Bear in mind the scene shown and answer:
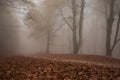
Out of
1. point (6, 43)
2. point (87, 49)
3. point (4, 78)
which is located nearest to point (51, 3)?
point (4, 78)

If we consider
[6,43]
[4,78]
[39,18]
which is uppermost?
[39,18]

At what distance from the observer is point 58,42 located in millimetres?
70688

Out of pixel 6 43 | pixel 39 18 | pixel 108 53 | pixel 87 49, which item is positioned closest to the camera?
pixel 108 53

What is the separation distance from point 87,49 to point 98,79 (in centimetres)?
6176

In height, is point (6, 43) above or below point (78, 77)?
above


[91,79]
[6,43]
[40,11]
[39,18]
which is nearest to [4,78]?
[91,79]

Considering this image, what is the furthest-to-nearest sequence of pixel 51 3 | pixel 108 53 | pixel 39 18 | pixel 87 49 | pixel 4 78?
1. pixel 87 49
2. pixel 39 18
3. pixel 51 3
4. pixel 108 53
5. pixel 4 78

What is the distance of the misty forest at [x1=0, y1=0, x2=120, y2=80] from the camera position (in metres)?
7.48

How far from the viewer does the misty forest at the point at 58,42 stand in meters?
7.48

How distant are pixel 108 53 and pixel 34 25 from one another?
50.1 feet

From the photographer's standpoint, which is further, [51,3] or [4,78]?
[51,3]

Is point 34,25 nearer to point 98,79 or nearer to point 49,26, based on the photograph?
point 49,26

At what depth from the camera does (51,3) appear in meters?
23.7

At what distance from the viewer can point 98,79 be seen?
616 centimetres
